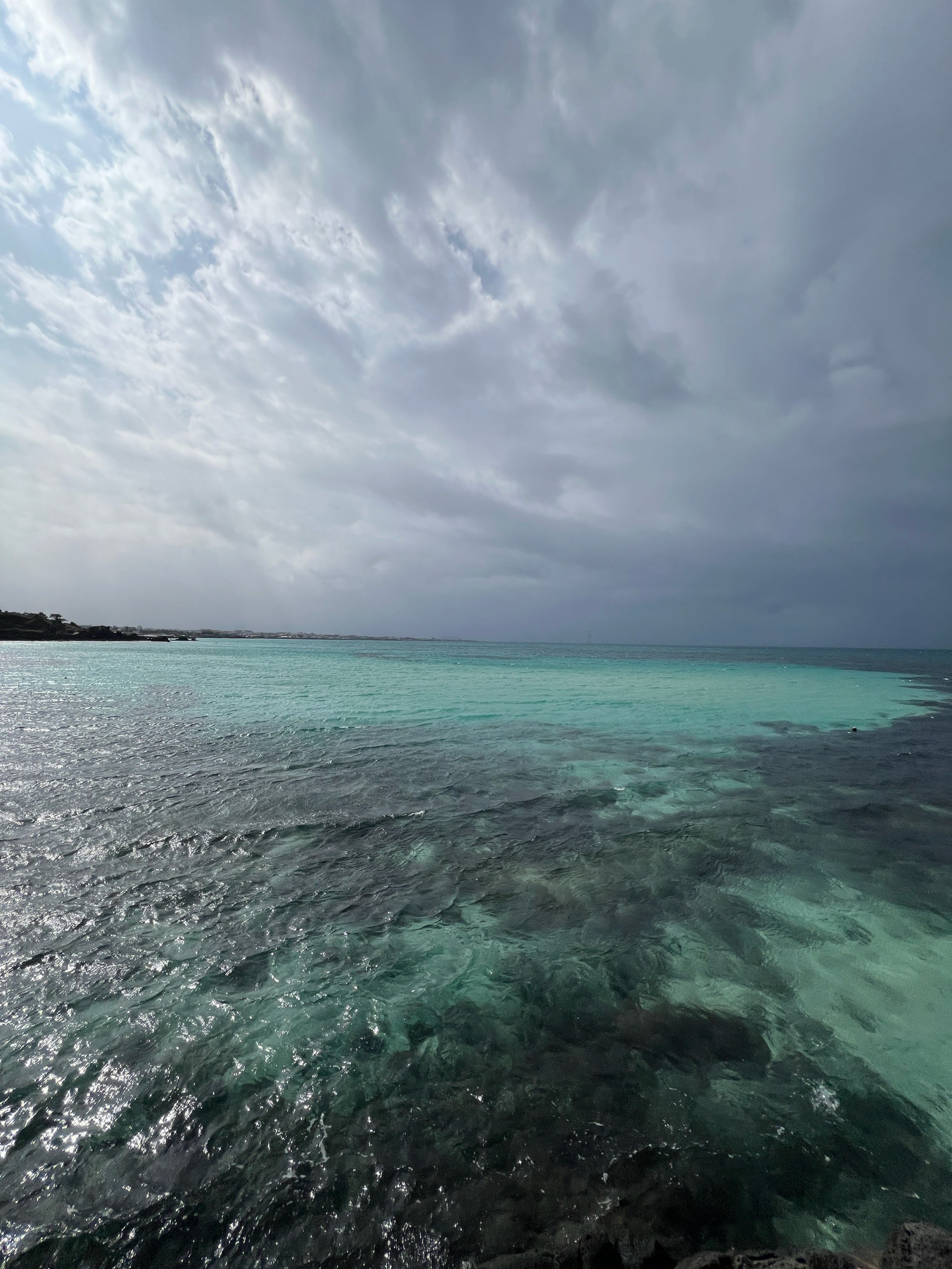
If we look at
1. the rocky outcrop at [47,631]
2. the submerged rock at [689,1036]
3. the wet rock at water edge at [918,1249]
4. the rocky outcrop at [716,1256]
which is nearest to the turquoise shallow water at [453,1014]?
the submerged rock at [689,1036]

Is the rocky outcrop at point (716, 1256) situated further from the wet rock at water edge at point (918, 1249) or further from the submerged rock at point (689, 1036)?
the submerged rock at point (689, 1036)

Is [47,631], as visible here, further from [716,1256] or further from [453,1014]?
[716,1256]

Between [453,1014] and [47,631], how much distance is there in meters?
116

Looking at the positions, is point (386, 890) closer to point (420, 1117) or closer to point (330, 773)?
point (420, 1117)

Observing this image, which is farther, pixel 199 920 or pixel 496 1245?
pixel 199 920

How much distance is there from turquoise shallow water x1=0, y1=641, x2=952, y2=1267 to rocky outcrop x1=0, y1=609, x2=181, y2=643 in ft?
335

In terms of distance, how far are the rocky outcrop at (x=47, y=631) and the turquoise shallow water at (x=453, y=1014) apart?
4022 inches

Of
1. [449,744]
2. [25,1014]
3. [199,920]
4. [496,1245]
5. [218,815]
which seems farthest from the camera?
[449,744]

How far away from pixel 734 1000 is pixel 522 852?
398 cm

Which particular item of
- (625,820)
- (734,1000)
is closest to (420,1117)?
(734,1000)

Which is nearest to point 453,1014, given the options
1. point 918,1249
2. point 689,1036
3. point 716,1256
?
point 689,1036

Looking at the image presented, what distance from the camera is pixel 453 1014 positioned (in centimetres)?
501

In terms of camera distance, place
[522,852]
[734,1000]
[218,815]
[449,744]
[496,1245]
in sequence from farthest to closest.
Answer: [449,744], [218,815], [522,852], [734,1000], [496,1245]

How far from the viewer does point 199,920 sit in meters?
6.34
